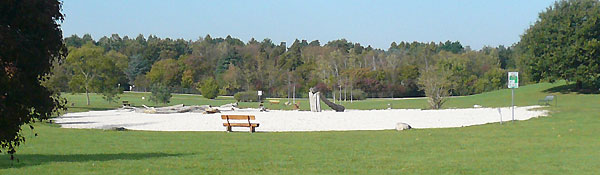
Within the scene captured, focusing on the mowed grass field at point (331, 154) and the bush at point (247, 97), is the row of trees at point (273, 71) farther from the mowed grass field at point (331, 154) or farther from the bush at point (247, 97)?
the mowed grass field at point (331, 154)

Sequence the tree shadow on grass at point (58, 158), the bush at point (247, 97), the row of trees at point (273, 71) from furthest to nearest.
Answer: the bush at point (247, 97) → the row of trees at point (273, 71) → the tree shadow on grass at point (58, 158)

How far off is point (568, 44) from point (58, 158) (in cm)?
4898

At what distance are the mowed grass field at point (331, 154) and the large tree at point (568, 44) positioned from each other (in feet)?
109

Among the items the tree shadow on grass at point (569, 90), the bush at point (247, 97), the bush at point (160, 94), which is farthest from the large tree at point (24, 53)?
the bush at point (247, 97)

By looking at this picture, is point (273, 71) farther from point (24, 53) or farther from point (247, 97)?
point (24, 53)

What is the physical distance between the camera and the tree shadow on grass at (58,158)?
13615 millimetres

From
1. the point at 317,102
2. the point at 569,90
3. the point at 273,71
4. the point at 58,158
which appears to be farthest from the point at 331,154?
the point at 273,71

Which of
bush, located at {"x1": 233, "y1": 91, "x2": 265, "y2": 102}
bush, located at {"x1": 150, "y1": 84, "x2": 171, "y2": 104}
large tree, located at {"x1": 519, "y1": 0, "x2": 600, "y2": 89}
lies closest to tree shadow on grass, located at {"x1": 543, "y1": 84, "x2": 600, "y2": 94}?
large tree, located at {"x1": 519, "y1": 0, "x2": 600, "y2": 89}

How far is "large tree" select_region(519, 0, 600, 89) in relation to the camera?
2137 inches

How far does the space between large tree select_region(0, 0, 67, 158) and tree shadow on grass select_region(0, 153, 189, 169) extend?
1528mm

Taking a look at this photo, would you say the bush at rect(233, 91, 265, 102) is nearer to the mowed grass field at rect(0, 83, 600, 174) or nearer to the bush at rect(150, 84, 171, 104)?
the bush at rect(150, 84, 171, 104)

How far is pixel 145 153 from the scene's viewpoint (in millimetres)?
16297

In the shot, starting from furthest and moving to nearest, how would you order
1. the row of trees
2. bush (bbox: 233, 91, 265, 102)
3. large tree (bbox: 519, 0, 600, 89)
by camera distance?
bush (bbox: 233, 91, 265, 102) → the row of trees → large tree (bbox: 519, 0, 600, 89)

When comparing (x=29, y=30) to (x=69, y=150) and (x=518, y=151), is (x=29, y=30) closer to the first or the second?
(x=69, y=150)
